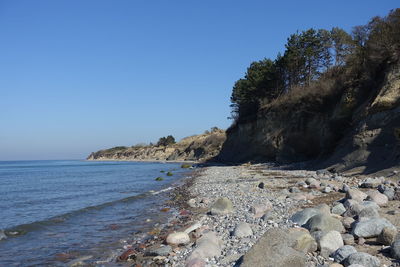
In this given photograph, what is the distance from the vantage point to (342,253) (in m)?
Answer: 6.23

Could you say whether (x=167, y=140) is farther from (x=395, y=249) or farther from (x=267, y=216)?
(x=395, y=249)

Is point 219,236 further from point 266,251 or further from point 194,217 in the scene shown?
point 194,217

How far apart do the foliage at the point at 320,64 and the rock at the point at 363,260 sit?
20019mm

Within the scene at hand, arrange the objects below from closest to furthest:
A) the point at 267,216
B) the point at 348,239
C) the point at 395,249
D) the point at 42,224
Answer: the point at 395,249 → the point at 348,239 → the point at 267,216 → the point at 42,224

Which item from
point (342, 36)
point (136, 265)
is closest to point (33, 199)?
point (136, 265)

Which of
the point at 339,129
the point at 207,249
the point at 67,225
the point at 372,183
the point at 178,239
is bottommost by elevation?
the point at 67,225

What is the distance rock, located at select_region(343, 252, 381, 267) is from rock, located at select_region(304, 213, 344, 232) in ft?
6.12

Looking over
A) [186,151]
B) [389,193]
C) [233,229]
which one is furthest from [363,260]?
[186,151]

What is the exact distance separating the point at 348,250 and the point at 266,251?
1.52 metres

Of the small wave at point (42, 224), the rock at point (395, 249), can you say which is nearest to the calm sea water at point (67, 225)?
the small wave at point (42, 224)

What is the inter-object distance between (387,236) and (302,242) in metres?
1.68

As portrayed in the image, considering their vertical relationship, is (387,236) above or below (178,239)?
above

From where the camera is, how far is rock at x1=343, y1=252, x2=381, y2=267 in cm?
571

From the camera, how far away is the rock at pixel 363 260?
5707mm
